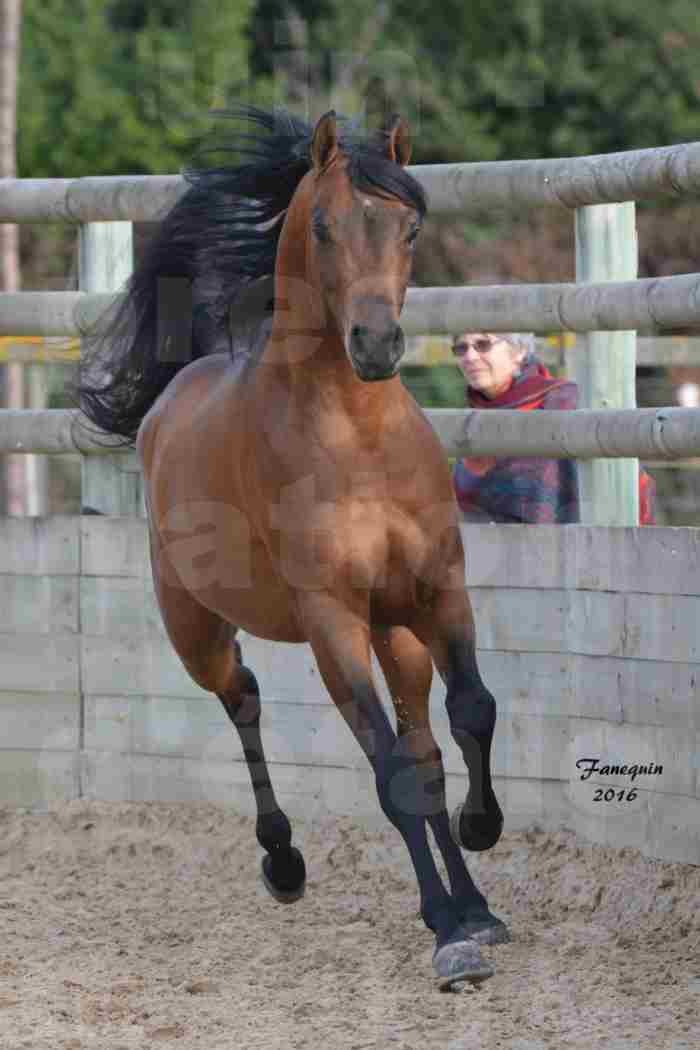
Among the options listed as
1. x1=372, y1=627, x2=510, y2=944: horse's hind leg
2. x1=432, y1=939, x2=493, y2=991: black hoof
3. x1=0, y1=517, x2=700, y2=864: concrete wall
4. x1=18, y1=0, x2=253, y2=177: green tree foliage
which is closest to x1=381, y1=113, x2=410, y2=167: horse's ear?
x1=372, y1=627, x2=510, y2=944: horse's hind leg

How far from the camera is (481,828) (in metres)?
4.45

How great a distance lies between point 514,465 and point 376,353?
210cm

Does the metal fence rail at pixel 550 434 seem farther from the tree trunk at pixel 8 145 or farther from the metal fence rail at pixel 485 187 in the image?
the tree trunk at pixel 8 145

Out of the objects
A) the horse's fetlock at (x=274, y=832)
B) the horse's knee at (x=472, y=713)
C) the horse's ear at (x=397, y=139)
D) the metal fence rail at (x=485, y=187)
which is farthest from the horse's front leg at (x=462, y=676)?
the metal fence rail at (x=485, y=187)

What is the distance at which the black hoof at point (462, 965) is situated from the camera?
4.06 m

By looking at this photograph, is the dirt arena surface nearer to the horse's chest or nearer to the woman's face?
the horse's chest

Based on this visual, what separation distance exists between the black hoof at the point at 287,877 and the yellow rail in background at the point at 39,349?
199 cm

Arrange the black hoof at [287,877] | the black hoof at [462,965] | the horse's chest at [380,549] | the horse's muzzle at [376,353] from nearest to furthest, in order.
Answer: the horse's muzzle at [376,353], the black hoof at [462,965], the horse's chest at [380,549], the black hoof at [287,877]

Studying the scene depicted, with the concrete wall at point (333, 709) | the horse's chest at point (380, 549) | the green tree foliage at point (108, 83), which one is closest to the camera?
the horse's chest at point (380, 549)

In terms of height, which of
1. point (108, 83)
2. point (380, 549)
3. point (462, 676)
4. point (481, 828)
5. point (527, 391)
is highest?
point (108, 83)

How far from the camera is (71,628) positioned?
619 cm

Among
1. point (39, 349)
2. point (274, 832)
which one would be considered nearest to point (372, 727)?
point (274, 832)

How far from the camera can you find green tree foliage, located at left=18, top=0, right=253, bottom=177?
16.8 m

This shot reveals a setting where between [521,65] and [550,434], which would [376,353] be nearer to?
[550,434]
